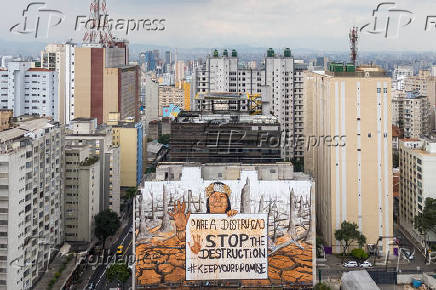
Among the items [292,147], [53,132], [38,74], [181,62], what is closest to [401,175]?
[292,147]

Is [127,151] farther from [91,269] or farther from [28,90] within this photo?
[91,269]

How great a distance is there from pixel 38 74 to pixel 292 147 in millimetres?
16227

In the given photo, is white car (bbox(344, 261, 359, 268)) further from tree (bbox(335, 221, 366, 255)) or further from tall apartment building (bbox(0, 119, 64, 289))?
tall apartment building (bbox(0, 119, 64, 289))

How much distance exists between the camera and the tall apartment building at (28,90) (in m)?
30.0

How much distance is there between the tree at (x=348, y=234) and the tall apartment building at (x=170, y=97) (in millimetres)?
39259

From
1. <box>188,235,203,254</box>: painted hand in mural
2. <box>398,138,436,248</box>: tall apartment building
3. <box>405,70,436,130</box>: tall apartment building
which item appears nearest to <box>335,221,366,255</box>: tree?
<box>398,138,436,248</box>: tall apartment building

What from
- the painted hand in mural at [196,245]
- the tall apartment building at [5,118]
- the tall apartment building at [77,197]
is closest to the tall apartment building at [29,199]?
the tall apartment building at [77,197]

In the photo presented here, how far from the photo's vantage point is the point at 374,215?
18.6 metres

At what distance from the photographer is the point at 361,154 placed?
61.3ft

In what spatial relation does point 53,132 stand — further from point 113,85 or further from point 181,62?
point 181,62

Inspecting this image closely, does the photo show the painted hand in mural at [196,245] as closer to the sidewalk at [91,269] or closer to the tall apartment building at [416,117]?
the sidewalk at [91,269]

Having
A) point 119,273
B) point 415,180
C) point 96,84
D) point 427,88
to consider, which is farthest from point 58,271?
point 427,88

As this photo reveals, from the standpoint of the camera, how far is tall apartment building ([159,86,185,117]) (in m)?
56.1

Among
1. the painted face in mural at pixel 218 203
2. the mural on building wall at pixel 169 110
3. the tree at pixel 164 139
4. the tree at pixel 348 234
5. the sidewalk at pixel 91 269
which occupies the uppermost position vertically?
the mural on building wall at pixel 169 110
